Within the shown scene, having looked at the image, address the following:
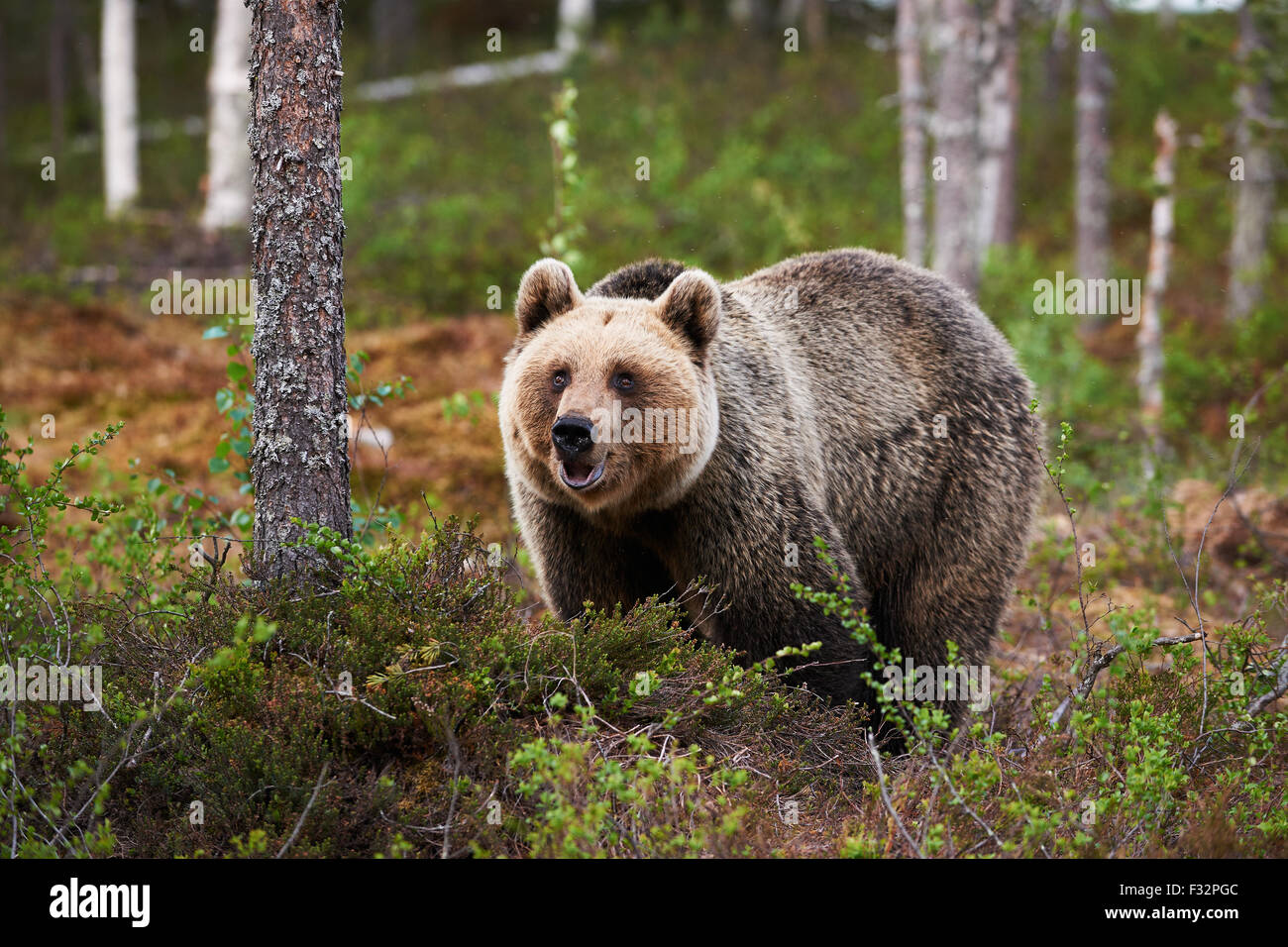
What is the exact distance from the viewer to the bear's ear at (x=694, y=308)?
4.92 metres

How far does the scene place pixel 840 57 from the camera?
27047 millimetres

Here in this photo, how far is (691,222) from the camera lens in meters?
18.4

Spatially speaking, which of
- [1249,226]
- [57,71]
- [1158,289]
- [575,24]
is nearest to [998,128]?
[1249,226]

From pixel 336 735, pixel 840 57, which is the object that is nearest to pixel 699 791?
pixel 336 735

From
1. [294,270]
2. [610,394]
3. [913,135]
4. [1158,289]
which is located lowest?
[610,394]

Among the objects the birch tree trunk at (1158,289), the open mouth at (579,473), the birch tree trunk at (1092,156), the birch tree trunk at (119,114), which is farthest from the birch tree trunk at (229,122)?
the open mouth at (579,473)

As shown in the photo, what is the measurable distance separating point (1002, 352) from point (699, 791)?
10.9 feet

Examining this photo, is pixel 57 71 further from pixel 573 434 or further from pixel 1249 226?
pixel 573 434

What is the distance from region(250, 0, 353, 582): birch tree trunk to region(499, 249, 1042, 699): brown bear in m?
0.83

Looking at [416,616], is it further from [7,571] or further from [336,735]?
[7,571]

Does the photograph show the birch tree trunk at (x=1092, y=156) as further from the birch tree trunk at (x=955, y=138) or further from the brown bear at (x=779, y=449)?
the brown bear at (x=779, y=449)

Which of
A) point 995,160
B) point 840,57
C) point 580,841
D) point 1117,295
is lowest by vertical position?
point 580,841

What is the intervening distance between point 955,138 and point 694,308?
350 inches

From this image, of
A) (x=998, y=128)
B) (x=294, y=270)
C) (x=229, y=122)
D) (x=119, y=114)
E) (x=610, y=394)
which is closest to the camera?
(x=294, y=270)
